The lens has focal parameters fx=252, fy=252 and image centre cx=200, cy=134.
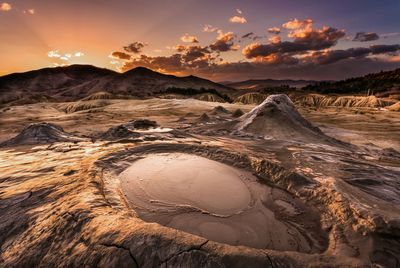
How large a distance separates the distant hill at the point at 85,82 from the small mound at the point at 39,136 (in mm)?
88976

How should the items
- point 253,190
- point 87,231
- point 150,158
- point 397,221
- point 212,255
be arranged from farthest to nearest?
point 150,158, point 253,190, point 397,221, point 87,231, point 212,255

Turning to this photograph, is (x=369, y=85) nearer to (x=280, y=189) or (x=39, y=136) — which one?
(x=280, y=189)

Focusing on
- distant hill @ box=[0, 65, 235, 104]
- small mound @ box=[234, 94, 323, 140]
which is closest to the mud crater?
small mound @ box=[234, 94, 323, 140]

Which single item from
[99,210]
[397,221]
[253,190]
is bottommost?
[253,190]

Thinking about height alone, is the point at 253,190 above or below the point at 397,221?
below

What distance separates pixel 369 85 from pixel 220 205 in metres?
66.1

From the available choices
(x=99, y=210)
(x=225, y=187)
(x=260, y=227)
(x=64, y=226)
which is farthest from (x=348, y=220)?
(x=64, y=226)

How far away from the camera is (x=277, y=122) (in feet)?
31.3

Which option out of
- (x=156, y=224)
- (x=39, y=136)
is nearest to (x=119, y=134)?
(x=39, y=136)

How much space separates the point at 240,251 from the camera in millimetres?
2145

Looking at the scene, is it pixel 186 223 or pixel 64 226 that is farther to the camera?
pixel 186 223

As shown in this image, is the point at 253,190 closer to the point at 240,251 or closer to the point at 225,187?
A: the point at 225,187

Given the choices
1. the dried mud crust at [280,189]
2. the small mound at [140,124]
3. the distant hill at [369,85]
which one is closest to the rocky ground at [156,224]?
the dried mud crust at [280,189]

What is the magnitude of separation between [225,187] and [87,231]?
2.33m
